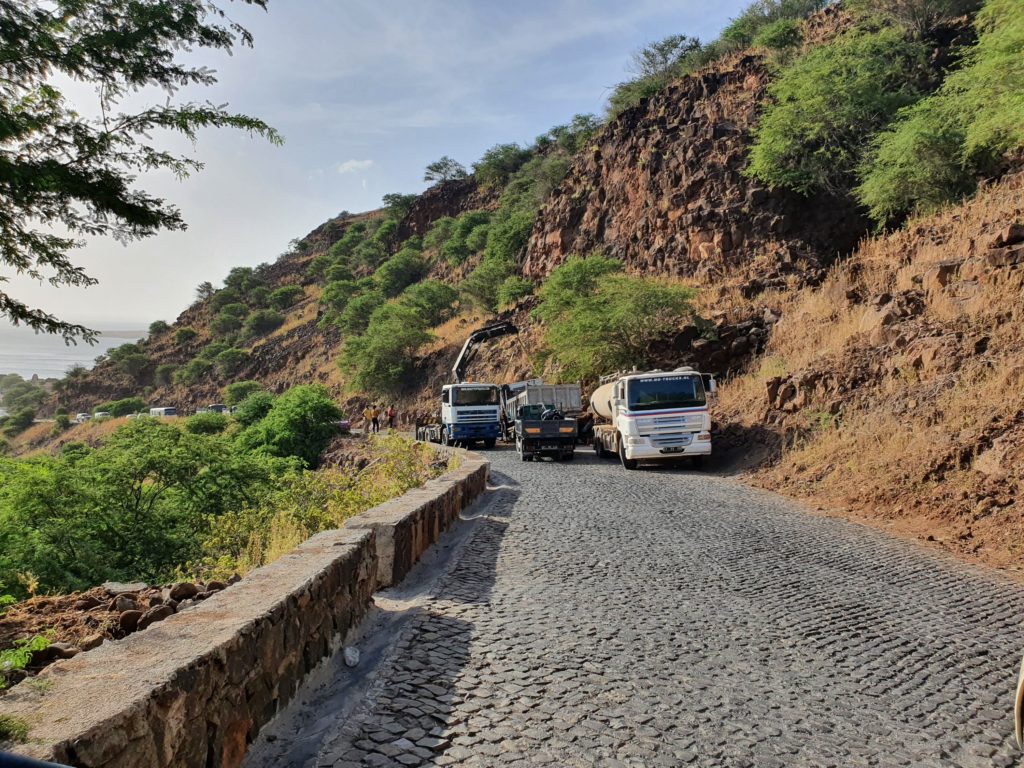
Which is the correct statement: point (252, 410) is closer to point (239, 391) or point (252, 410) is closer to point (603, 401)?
point (603, 401)

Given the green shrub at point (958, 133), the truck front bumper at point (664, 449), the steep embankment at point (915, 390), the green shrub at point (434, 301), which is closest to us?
the steep embankment at point (915, 390)

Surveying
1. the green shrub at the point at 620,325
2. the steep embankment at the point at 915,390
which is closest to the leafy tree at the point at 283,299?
the green shrub at the point at 620,325

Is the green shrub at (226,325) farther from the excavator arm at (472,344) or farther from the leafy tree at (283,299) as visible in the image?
the excavator arm at (472,344)

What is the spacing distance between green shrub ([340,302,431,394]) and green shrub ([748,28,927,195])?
2767 cm

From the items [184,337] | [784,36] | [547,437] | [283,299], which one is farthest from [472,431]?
[184,337]

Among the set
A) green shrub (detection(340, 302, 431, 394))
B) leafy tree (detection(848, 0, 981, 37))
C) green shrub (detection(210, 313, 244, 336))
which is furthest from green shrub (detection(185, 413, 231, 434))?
green shrub (detection(210, 313, 244, 336))

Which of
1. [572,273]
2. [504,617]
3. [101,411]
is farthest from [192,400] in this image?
[504,617]

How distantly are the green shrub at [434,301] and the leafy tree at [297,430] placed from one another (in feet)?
90.6

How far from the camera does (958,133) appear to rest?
80.9 feet

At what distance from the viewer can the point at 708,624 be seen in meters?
5.30

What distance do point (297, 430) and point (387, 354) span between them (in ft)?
67.9

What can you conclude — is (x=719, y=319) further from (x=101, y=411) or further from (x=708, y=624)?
(x=101, y=411)

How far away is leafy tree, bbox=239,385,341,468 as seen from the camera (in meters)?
30.8

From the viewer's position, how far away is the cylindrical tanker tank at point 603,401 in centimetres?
2197
